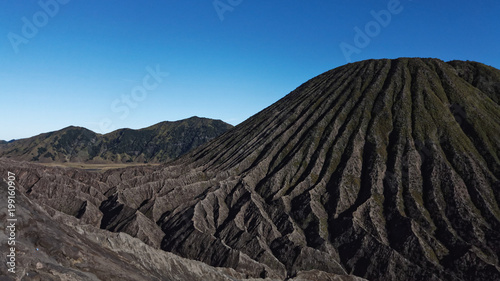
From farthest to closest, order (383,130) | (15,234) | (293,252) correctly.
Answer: (383,130) < (293,252) < (15,234)

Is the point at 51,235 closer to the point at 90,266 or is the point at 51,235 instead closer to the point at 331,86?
the point at 90,266

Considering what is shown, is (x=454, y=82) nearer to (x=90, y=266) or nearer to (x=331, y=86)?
(x=331, y=86)

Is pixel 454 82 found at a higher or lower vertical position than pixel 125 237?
higher

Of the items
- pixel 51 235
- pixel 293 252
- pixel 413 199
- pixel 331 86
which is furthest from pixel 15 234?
pixel 331 86

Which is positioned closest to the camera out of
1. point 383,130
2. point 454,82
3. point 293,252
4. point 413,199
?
point 293,252

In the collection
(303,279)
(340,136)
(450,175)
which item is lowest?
(303,279)

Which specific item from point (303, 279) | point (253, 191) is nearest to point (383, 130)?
point (253, 191)

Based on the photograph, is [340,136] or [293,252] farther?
[340,136]
